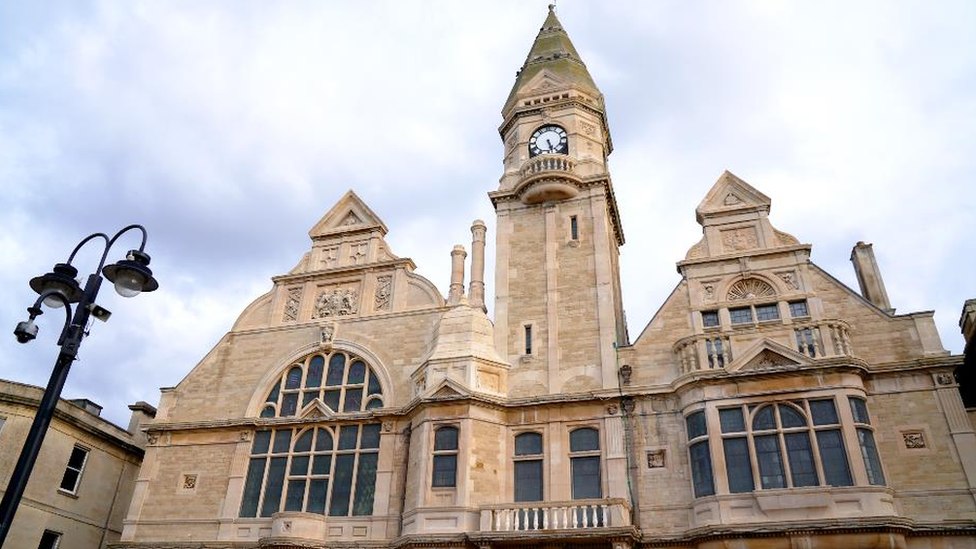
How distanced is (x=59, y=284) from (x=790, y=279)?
20.0 metres

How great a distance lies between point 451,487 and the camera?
69.5 feet

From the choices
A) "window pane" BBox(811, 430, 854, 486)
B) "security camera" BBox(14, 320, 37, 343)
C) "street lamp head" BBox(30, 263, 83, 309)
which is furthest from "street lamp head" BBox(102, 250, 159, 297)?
"window pane" BBox(811, 430, 854, 486)

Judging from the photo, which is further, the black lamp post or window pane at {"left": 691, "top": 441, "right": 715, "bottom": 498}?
window pane at {"left": 691, "top": 441, "right": 715, "bottom": 498}

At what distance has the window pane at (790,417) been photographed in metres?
19.8

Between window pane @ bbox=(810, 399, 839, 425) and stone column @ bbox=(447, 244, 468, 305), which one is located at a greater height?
stone column @ bbox=(447, 244, 468, 305)

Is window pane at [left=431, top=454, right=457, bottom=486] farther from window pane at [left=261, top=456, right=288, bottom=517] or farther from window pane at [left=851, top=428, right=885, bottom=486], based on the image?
window pane at [left=851, top=428, right=885, bottom=486]

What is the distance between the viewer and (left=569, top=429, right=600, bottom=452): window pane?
2178cm

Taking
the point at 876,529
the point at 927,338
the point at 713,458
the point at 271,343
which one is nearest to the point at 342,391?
the point at 271,343

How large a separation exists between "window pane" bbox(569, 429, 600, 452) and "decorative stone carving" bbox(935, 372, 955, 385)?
945cm

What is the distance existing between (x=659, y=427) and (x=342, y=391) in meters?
10.9

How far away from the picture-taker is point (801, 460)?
63.1 ft

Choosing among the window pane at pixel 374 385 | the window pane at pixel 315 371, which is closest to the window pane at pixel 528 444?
the window pane at pixel 374 385

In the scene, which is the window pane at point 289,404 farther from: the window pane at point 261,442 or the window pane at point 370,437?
the window pane at point 370,437

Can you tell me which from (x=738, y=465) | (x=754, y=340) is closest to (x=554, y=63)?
(x=754, y=340)
